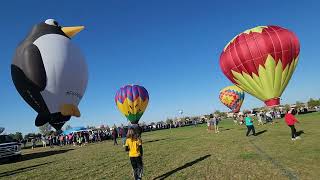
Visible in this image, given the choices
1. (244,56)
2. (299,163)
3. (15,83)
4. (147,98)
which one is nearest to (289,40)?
(244,56)

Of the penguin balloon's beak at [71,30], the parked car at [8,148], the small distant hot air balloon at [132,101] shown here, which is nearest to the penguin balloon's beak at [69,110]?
the parked car at [8,148]

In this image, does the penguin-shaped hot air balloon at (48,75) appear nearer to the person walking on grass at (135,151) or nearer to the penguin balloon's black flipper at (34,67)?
the penguin balloon's black flipper at (34,67)

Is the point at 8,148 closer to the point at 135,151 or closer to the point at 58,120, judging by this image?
the point at 58,120

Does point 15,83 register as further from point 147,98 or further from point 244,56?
point 147,98

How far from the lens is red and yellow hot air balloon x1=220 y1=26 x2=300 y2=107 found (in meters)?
26.0

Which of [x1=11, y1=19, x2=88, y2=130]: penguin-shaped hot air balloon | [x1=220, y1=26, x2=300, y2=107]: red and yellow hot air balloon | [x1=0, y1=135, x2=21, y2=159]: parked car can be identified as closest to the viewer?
[x1=11, y1=19, x2=88, y2=130]: penguin-shaped hot air balloon

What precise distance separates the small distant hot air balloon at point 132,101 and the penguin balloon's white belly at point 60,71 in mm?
17264

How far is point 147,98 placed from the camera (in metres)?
46.5

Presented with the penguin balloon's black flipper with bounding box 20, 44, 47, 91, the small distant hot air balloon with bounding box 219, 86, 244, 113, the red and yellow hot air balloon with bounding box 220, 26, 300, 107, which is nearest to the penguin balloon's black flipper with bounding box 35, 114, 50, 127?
the penguin balloon's black flipper with bounding box 20, 44, 47, 91

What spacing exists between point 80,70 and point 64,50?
6.79 feet

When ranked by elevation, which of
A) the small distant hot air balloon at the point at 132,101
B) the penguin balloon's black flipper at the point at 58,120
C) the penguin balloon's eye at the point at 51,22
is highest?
the penguin balloon's eye at the point at 51,22

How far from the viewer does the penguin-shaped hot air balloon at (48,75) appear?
2398 cm

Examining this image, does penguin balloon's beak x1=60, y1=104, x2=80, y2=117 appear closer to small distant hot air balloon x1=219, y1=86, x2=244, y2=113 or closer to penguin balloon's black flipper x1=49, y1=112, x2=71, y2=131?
penguin balloon's black flipper x1=49, y1=112, x2=71, y2=131

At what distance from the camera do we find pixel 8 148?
86.2 feet
